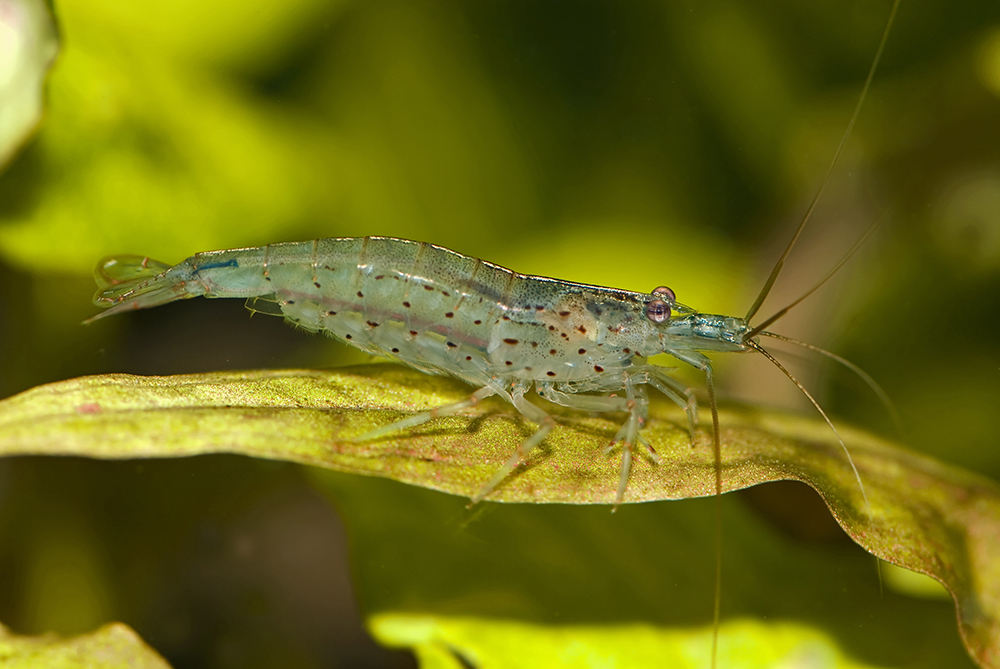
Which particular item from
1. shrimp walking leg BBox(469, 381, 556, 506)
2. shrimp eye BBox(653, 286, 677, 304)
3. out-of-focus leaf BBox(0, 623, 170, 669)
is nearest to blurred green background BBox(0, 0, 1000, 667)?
shrimp walking leg BBox(469, 381, 556, 506)

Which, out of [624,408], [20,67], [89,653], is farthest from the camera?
[624,408]

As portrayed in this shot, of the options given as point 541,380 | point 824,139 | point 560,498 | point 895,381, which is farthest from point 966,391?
point 560,498

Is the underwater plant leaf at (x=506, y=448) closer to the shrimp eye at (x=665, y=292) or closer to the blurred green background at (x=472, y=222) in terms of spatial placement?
the blurred green background at (x=472, y=222)

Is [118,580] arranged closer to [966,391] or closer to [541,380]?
[541,380]

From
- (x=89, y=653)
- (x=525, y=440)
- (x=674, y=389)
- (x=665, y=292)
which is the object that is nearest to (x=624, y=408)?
(x=674, y=389)

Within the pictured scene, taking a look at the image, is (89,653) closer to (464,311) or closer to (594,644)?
(594,644)

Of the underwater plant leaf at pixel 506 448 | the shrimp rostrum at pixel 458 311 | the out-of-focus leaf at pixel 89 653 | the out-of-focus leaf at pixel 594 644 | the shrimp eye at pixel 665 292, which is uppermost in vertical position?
the shrimp eye at pixel 665 292

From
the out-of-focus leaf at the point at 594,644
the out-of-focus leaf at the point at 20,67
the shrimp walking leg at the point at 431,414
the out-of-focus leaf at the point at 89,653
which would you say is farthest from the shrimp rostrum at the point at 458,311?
the out-of-focus leaf at the point at 89,653
